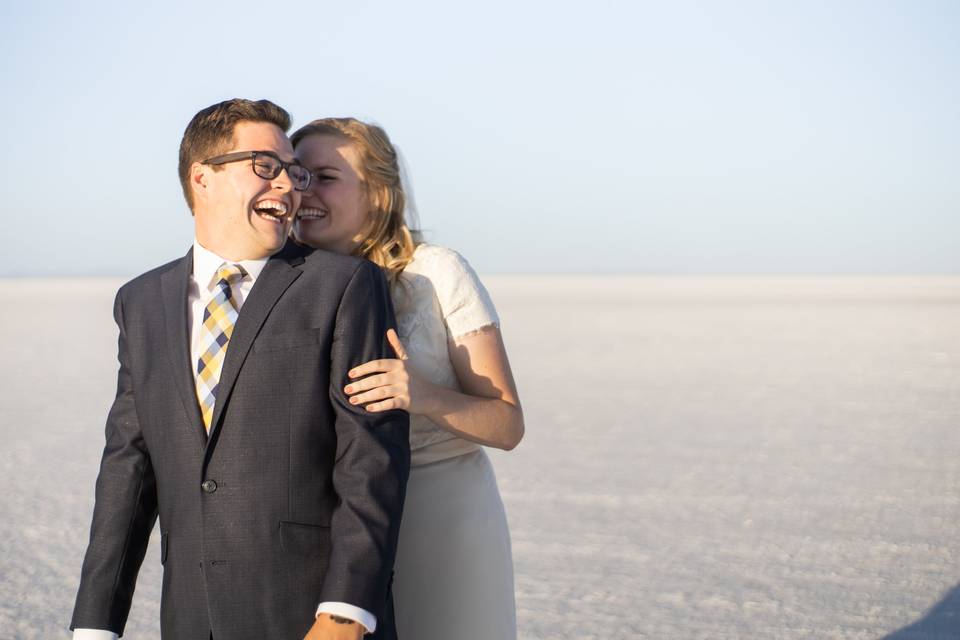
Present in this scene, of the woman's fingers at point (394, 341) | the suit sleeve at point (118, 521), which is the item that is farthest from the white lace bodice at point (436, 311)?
the suit sleeve at point (118, 521)

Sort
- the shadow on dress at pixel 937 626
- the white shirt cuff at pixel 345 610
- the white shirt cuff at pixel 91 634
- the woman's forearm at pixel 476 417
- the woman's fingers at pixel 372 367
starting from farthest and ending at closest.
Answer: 1. the shadow on dress at pixel 937 626
2. the woman's forearm at pixel 476 417
3. the white shirt cuff at pixel 91 634
4. the woman's fingers at pixel 372 367
5. the white shirt cuff at pixel 345 610

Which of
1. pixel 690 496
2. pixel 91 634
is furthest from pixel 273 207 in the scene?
pixel 690 496

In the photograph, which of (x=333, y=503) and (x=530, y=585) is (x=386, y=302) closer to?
(x=333, y=503)

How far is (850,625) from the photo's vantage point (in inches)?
207

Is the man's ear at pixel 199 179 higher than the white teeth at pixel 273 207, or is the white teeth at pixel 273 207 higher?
the man's ear at pixel 199 179

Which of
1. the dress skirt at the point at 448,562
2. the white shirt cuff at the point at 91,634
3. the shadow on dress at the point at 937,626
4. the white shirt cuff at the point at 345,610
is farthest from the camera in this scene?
the shadow on dress at the point at 937,626

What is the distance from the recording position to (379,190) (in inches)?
118

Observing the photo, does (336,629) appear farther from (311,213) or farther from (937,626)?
(937,626)

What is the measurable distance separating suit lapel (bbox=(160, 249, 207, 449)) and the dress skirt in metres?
0.80

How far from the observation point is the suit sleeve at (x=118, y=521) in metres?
2.51

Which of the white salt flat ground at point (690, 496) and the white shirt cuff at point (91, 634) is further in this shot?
the white salt flat ground at point (690, 496)

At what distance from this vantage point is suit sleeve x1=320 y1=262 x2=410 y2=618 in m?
2.29

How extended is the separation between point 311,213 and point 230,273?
1.66 feet

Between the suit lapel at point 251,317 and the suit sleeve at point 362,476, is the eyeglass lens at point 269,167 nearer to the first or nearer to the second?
the suit lapel at point 251,317
